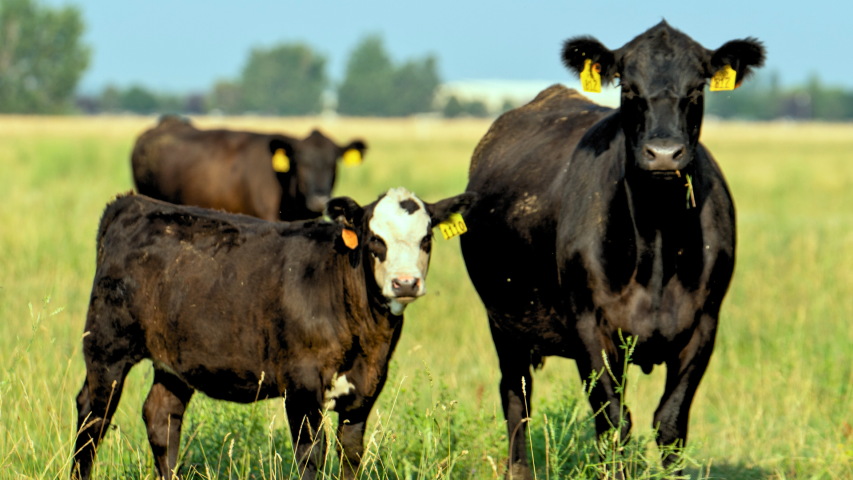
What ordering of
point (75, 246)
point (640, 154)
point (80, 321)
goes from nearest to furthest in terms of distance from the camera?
point (640, 154)
point (80, 321)
point (75, 246)

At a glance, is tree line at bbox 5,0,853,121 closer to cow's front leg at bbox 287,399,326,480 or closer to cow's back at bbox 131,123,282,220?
cow's back at bbox 131,123,282,220

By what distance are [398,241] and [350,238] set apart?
0.27 metres

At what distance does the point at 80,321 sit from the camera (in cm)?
856

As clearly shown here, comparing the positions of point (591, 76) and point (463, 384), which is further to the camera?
point (463, 384)

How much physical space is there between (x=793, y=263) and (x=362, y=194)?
31.1ft

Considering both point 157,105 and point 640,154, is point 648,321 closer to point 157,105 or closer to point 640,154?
point 640,154

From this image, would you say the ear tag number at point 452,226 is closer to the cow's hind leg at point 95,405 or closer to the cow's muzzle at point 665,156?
the cow's muzzle at point 665,156

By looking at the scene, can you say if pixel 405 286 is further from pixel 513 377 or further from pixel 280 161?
pixel 280 161

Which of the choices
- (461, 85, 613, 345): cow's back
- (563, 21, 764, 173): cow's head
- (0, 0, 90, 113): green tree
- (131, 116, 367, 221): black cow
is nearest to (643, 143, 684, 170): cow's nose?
(563, 21, 764, 173): cow's head

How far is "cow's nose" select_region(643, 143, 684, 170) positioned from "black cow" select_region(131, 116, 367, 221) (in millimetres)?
7374

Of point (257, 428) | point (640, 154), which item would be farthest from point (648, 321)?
point (257, 428)

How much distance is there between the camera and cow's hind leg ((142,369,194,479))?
5.10 m

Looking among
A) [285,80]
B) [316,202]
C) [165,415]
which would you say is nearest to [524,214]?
[165,415]

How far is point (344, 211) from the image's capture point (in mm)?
4660
